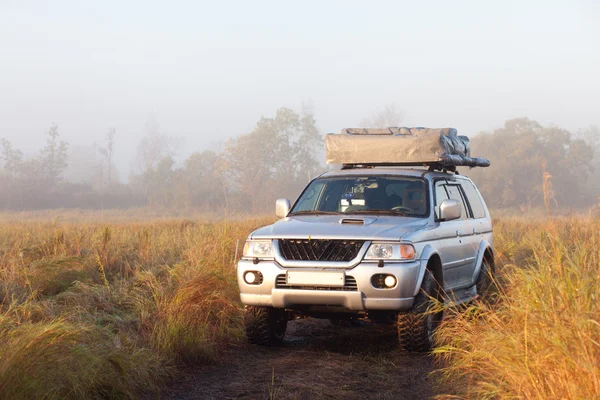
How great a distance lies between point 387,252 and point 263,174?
6646 cm

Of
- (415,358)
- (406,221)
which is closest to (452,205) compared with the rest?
(406,221)

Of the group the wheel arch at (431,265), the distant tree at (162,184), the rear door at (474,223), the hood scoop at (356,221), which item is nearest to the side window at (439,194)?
the rear door at (474,223)

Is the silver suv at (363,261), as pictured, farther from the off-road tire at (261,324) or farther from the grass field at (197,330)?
the grass field at (197,330)

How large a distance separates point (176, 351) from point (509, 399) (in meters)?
3.17

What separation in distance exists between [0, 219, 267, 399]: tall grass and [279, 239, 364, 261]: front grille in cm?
114

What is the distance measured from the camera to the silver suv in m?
6.88

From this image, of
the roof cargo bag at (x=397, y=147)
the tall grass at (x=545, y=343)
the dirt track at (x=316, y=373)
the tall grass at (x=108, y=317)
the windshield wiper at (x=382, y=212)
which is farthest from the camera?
the roof cargo bag at (x=397, y=147)

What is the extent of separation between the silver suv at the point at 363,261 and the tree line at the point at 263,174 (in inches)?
2182

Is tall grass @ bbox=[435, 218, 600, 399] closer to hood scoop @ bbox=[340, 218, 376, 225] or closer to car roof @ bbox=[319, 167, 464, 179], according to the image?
hood scoop @ bbox=[340, 218, 376, 225]

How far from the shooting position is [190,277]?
8.35 metres

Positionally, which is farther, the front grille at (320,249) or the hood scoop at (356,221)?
the hood scoop at (356,221)

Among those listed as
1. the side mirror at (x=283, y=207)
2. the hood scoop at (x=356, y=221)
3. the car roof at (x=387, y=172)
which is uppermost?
→ the car roof at (x=387, y=172)

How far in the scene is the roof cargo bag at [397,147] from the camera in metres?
8.88

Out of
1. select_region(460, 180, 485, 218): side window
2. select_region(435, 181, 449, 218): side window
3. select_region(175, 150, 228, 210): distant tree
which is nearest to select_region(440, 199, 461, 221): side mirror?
select_region(435, 181, 449, 218): side window
